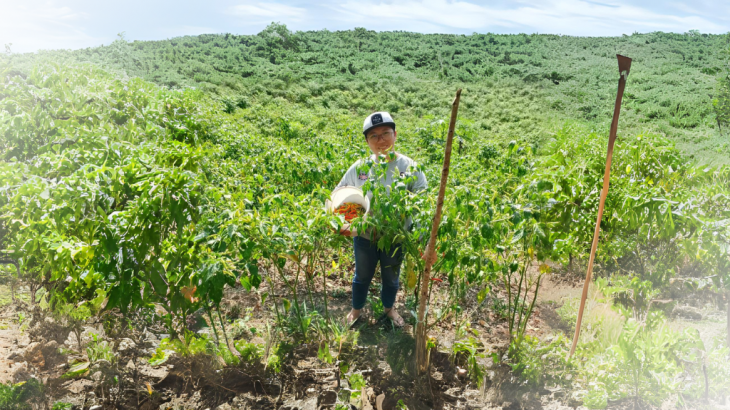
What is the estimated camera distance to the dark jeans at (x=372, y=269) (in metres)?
2.71

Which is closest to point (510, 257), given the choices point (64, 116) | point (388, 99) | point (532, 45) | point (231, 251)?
point (231, 251)

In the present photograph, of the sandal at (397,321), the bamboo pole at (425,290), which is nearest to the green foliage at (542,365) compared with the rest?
the bamboo pole at (425,290)

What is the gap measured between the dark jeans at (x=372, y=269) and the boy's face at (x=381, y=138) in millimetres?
595

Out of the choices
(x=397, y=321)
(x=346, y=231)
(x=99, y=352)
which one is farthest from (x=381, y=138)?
(x=99, y=352)

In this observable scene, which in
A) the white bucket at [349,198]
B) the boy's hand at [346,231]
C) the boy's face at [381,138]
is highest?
the boy's face at [381,138]

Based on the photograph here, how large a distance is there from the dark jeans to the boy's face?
0.60 metres

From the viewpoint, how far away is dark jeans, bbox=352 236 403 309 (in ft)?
8.88

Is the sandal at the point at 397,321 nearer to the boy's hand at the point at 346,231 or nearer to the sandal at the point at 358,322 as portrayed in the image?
the sandal at the point at 358,322

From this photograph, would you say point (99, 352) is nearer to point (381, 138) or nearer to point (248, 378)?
point (248, 378)

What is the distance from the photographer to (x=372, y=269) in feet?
9.24

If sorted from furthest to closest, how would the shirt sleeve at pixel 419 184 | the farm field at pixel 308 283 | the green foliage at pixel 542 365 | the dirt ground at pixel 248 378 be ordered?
the shirt sleeve at pixel 419 184
the green foliage at pixel 542 365
the dirt ground at pixel 248 378
the farm field at pixel 308 283

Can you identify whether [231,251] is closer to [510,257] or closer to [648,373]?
[510,257]

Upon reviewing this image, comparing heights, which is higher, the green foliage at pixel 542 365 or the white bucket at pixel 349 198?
the white bucket at pixel 349 198

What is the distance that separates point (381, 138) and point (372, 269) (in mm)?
864
